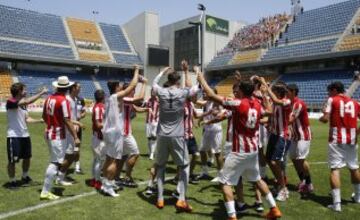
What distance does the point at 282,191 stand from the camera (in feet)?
26.9

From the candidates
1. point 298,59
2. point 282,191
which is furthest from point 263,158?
point 298,59

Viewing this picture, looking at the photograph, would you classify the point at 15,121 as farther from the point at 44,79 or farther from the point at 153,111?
the point at 44,79

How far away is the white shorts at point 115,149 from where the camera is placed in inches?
319

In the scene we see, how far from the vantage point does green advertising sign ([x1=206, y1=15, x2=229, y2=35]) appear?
58344 mm

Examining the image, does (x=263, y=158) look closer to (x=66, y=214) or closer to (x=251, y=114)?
(x=251, y=114)

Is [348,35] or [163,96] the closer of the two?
[163,96]

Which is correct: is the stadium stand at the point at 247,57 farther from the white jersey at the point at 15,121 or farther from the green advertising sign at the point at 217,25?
the white jersey at the point at 15,121

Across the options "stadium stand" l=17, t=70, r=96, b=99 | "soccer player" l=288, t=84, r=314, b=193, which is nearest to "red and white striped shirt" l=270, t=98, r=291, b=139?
"soccer player" l=288, t=84, r=314, b=193

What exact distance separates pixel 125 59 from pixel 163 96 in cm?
5224

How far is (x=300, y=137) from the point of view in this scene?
8.73m

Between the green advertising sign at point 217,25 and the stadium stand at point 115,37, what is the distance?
40.2 ft

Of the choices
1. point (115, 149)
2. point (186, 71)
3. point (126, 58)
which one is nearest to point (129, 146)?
point (115, 149)

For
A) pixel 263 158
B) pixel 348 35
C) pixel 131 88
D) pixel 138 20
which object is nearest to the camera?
pixel 131 88

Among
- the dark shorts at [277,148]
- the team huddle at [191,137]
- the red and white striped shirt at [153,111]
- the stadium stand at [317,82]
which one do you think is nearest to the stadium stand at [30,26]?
the stadium stand at [317,82]
